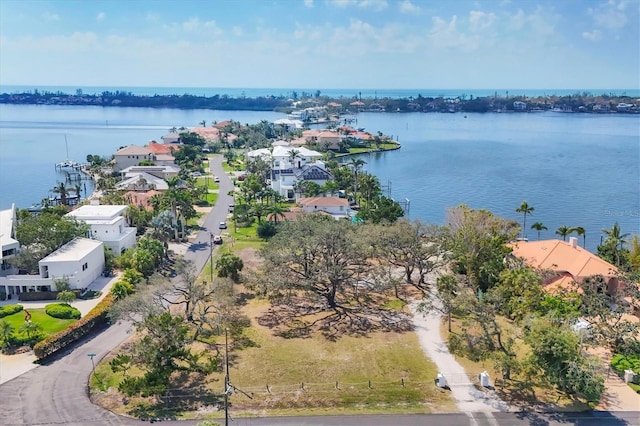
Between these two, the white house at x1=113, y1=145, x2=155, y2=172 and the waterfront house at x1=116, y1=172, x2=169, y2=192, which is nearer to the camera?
the waterfront house at x1=116, y1=172, x2=169, y2=192

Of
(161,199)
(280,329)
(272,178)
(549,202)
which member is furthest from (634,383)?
(272,178)

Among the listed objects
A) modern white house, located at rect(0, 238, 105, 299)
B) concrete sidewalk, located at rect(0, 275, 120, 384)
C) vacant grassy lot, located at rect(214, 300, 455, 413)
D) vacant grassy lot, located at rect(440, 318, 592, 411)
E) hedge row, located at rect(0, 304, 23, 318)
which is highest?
modern white house, located at rect(0, 238, 105, 299)

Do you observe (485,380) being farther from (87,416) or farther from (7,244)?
(7,244)

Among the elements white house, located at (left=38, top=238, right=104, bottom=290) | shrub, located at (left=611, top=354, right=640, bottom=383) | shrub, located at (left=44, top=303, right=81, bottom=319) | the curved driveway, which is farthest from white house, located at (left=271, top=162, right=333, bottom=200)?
shrub, located at (left=611, top=354, right=640, bottom=383)

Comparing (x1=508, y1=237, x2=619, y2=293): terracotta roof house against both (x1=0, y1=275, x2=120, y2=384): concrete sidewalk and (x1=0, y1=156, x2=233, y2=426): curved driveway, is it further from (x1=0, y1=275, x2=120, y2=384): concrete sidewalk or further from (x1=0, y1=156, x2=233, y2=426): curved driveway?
(x1=0, y1=275, x2=120, y2=384): concrete sidewalk

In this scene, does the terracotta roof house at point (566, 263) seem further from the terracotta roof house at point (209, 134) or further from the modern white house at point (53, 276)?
the terracotta roof house at point (209, 134)

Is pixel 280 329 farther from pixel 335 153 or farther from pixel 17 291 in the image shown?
pixel 335 153

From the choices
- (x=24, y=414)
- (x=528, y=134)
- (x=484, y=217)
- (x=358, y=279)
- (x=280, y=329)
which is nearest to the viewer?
(x=24, y=414)
